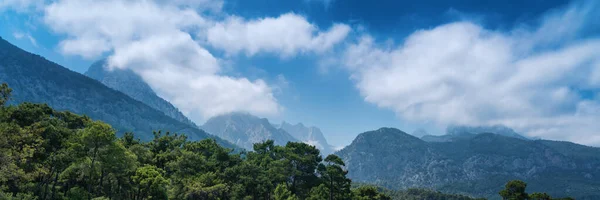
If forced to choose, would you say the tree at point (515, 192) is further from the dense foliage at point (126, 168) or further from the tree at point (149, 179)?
the tree at point (149, 179)

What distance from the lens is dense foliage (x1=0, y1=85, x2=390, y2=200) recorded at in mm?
41969

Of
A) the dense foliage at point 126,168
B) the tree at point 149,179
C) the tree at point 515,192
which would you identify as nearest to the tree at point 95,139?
the dense foliage at point 126,168

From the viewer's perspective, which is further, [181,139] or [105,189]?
[181,139]

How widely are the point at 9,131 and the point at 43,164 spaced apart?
20.2 feet

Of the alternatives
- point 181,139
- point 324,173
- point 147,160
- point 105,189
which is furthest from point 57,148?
point 324,173

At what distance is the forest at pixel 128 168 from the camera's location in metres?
42.0

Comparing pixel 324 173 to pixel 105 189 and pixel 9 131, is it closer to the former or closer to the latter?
pixel 105 189

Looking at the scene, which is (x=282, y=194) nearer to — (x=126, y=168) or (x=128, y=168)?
(x=128, y=168)

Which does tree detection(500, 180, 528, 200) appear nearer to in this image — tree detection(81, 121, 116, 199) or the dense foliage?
the dense foliage

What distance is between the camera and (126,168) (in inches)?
1826

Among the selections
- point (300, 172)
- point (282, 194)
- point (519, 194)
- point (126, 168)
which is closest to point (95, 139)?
point (126, 168)

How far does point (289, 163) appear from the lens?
3189 inches

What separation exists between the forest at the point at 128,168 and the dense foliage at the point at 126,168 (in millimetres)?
93

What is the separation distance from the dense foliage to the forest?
0.09m
